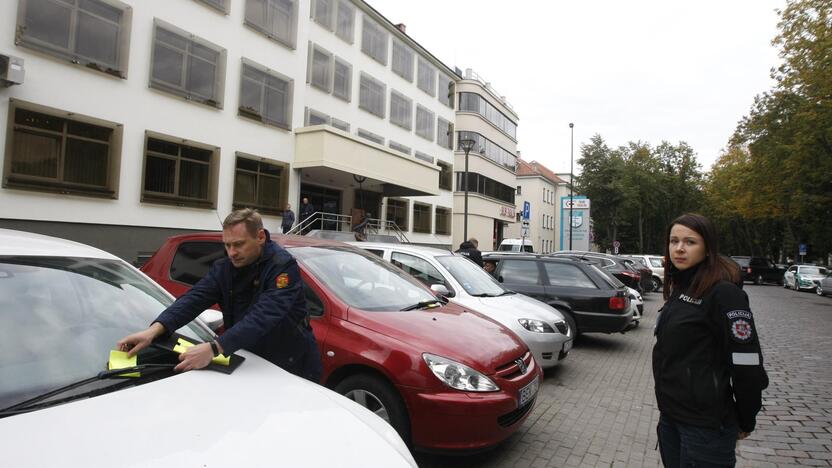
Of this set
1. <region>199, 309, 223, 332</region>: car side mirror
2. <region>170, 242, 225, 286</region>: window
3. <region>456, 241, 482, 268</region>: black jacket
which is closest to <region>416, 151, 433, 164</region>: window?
<region>456, 241, 482, 268</region>: black jacket

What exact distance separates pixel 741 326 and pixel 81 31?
16.4 m

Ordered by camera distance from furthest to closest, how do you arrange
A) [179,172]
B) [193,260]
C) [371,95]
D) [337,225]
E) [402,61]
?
[402,61] < [371,95] < [337,225] < [179,172] < [193,260]

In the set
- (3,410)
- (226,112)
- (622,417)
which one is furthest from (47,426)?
(226,112)

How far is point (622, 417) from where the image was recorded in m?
5.18

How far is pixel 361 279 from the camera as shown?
177 inches

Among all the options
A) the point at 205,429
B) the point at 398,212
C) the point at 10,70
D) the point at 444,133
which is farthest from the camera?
the point at 444,133

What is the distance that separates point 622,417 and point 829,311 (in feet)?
55.7

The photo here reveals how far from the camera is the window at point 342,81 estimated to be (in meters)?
23.8

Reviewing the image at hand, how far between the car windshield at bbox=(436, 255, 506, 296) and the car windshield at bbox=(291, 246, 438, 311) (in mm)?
1730

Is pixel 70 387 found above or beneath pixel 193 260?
beneath

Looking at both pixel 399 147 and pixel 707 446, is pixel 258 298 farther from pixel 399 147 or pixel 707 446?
pixel 399 147

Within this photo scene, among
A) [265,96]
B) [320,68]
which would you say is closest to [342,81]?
[320,68]

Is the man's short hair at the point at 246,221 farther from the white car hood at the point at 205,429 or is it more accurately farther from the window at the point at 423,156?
the window at the point at 423,156

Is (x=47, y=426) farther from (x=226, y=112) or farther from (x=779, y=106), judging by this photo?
(x=779, y=106)
